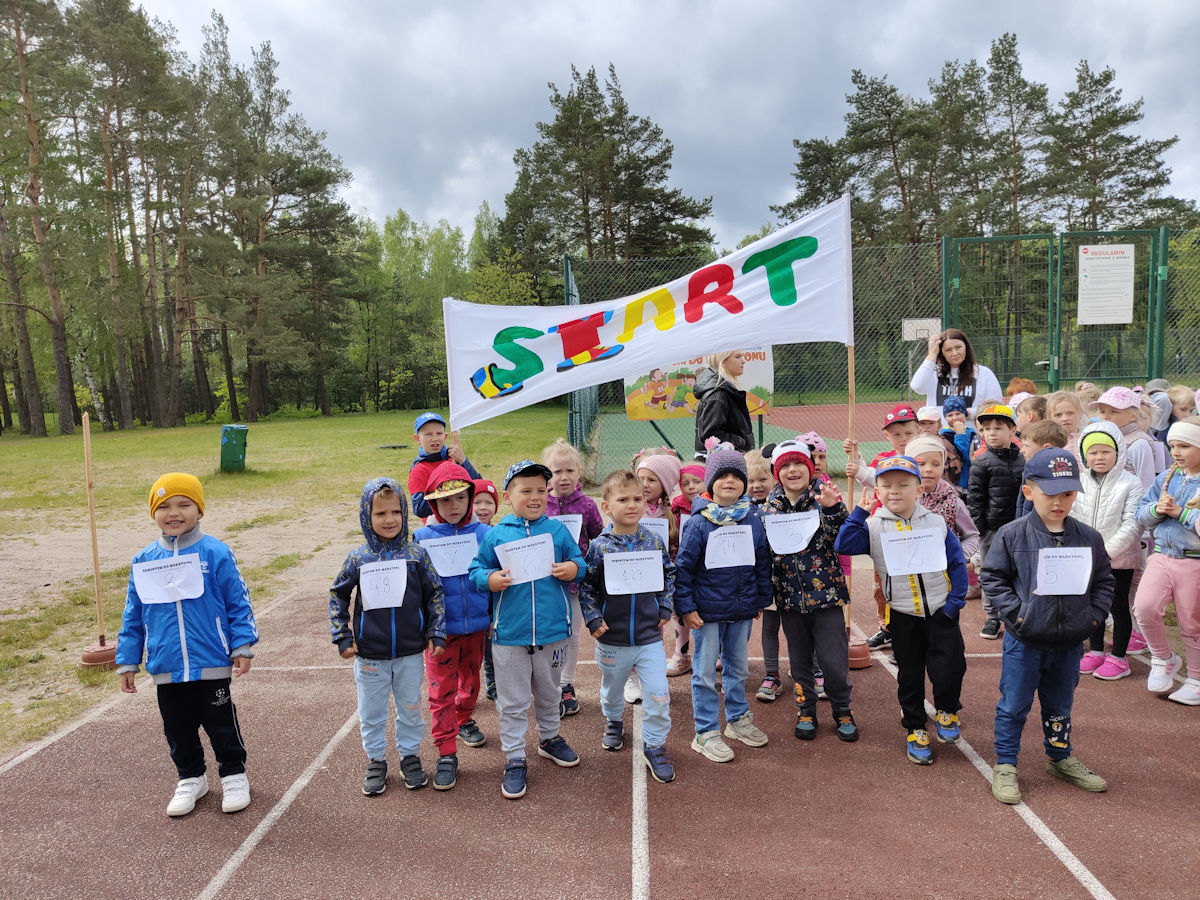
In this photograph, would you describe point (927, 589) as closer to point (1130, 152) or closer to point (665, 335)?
point (665, 335)

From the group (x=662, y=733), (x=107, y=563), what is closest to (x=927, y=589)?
(x=662, y=733)

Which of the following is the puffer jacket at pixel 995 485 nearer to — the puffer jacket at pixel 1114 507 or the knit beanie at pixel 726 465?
the puffer jacket at pixel 1114 507

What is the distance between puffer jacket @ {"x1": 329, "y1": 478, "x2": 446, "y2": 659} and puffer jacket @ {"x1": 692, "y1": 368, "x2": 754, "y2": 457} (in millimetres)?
2290

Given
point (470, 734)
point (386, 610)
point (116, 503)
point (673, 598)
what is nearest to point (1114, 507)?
point (673, 598)

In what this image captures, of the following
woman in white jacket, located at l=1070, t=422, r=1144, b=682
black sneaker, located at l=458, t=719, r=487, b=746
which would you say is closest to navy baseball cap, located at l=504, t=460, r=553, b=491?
black sneaker, located at l=458, t=719, r=487, b=746

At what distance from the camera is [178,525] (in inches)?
140

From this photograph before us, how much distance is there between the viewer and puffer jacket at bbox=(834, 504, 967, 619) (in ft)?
12.3

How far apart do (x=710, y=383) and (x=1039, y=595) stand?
263 cm

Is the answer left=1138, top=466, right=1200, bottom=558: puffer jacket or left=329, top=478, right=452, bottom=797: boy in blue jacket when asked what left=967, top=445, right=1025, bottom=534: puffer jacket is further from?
left=329, top=478, right=452, bottom=797: boy in blue jacket

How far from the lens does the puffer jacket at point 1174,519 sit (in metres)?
4.16

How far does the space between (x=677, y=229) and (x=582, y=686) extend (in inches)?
1300

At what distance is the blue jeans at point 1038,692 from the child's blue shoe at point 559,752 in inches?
84.3

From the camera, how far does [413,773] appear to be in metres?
3.74

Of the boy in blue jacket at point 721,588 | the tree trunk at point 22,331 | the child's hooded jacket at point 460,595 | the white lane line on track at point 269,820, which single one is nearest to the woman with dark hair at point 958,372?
the boy in blue jacket at point 721,588
